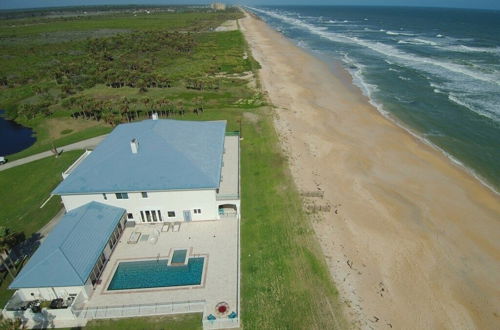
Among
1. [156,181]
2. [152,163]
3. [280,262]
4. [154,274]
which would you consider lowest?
[280,262]

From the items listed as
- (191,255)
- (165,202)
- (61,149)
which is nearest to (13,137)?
(61,149)

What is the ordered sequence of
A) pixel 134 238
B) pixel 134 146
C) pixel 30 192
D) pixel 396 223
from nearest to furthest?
pixel 134 238
pixel 134 146
pixel 396 223
pixel 30 192

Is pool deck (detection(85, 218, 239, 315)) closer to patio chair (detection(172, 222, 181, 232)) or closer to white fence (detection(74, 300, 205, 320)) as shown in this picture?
patio chair (detection(172, 222, 181, 232))

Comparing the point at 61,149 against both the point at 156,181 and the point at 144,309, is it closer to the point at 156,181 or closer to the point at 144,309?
the point at 156,181

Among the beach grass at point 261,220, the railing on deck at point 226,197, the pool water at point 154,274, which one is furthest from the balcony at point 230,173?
the pool water at point 154,274

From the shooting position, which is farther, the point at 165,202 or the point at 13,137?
the point at 13,137

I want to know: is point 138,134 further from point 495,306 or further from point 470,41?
point 470,41
